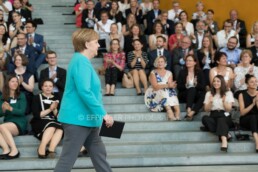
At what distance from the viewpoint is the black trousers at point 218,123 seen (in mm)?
7609

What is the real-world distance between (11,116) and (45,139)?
2.73ft

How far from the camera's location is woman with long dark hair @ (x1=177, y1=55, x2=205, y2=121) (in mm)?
8453

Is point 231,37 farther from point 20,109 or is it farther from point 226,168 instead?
point 20,109

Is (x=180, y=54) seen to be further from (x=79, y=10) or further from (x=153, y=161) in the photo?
(x=79, y=10)

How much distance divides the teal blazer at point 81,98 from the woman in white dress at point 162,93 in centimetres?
382

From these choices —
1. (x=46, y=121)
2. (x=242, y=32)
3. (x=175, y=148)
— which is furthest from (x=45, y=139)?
(x=242, y=32)

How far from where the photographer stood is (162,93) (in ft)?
27.9

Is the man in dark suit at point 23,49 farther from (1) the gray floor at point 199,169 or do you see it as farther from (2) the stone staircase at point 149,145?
(1) the gray floor at point 199,169

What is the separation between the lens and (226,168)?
7016 millimetres

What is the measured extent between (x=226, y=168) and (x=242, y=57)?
272 cm

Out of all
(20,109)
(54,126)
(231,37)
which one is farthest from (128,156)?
(231,37)

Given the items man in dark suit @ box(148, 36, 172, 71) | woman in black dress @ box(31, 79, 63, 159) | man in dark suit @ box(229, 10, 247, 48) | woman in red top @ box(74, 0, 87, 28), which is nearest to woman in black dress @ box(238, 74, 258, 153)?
man in dark suit @ box(148, 36, 172, 71)

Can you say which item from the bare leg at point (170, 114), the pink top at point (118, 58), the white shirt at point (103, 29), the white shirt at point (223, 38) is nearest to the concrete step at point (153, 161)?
the bare leg at point (170, 114)

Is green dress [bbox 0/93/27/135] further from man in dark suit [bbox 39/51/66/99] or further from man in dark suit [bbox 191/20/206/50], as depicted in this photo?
man in dark suit [bbox 191/20/206/50]
